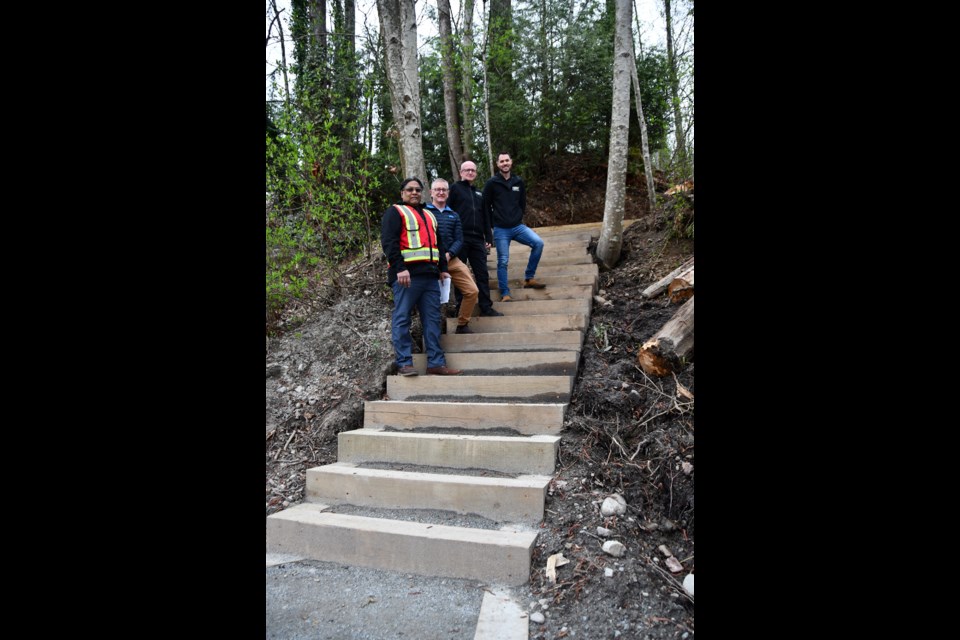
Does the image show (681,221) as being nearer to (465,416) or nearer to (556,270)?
(556,270)

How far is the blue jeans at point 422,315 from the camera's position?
5082 millimetres

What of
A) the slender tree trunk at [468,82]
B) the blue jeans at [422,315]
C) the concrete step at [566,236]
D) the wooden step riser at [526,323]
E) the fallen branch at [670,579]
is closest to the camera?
the fallen branch at [670,579]

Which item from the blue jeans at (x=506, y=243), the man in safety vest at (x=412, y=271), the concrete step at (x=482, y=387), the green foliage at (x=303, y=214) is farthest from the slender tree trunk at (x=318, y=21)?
the concrete step at (x=482, y=387)

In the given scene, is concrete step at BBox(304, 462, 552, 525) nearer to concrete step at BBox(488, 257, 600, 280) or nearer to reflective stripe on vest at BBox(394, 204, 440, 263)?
reflective stripe on vest at BBox(394, 204, 440, 263)

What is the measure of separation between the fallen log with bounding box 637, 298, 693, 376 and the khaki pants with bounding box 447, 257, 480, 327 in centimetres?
198

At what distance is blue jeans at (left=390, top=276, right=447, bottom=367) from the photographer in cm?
508

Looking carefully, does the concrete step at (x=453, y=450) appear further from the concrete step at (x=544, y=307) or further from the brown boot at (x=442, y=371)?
the concrete step at (x=544, y=307)

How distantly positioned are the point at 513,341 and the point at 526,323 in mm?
354

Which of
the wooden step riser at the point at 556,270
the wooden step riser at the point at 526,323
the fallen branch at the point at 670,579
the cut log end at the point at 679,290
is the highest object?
the wooden step riser at the point at 556,270

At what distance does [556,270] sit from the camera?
7.33m

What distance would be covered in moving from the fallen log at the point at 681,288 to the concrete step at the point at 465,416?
200 centimetres

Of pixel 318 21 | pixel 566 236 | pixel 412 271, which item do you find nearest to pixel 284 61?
pixel 318 21
